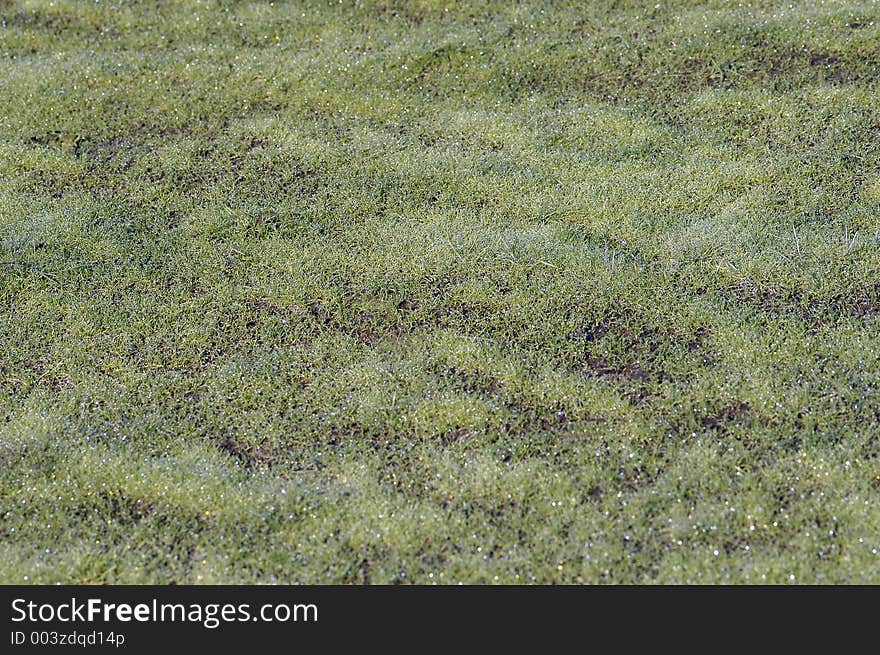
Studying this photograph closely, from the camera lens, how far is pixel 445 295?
24.8 feet

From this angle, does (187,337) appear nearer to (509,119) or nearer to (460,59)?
(509,119)

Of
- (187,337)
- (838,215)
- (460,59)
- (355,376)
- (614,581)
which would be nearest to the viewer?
(614,581)

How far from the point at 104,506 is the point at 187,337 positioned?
168 cm

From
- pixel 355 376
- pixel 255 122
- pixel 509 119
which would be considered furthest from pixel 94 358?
pixel 509 119

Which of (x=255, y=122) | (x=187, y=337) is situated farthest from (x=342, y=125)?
(x=187, y=337)

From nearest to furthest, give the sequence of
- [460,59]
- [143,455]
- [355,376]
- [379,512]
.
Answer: [379,512], [143,455], [355,376], [460,59]

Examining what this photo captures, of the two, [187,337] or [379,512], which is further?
[187,337]

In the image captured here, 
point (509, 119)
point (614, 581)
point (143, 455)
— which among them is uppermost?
point (509, 119)

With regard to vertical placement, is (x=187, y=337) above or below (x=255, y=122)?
below

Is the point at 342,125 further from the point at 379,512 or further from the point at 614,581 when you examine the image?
the point at 614,581

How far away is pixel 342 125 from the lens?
980 cm

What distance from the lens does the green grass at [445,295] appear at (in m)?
5.79

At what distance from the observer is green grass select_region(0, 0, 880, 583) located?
579 centimetres

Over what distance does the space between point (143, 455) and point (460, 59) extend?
6.28 meters
